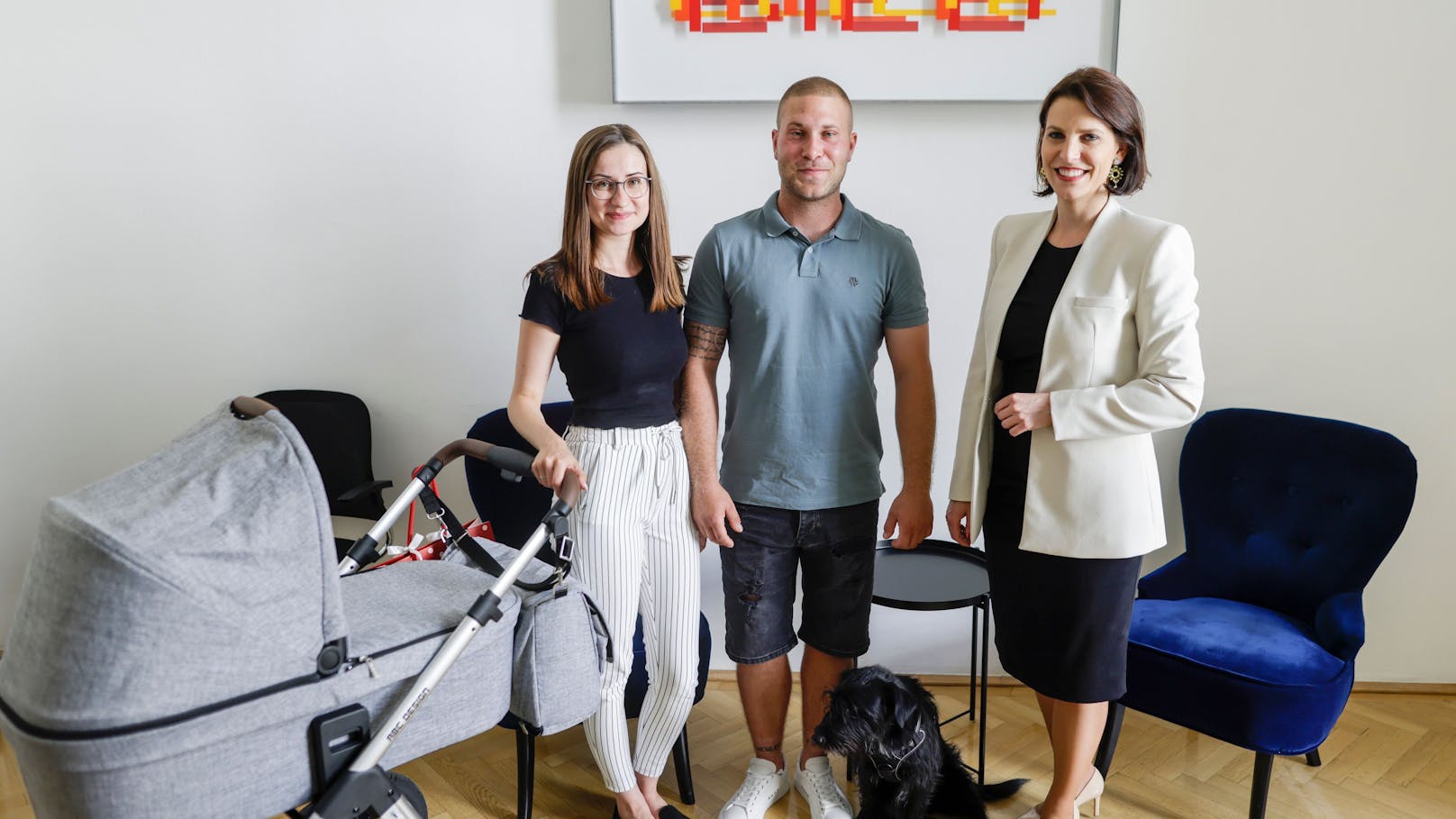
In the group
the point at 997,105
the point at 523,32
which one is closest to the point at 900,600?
the point at 997,105

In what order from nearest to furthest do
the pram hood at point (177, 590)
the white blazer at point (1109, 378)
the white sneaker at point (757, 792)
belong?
the pram hood at point (177, 590), the white blazer at point (1109, 378), the white sneaker at point (757, 792)

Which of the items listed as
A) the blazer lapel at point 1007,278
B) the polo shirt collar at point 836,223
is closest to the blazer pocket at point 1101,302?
the blazer lapel at point 1007,278

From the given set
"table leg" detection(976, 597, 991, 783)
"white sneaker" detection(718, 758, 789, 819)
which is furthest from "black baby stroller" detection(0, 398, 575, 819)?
"table leg" detection(976, 597, 991, 783)

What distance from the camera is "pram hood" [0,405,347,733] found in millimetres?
1178

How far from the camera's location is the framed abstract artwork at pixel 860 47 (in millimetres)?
2607

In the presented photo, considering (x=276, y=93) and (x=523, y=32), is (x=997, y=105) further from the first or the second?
(x=276, y=93)

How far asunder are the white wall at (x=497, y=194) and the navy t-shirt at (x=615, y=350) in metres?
0.82

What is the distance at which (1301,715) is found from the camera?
83.5 inches

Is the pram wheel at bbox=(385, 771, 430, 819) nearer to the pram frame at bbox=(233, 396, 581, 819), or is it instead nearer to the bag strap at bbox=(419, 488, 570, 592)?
the pram frame at bbox=(233, 396, 581, 819)

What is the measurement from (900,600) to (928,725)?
323 millimetres

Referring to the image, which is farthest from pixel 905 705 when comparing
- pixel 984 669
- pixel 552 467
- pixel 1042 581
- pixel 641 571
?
pixel 552 467

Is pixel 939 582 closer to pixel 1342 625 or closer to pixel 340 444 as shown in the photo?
pixel 1342 625

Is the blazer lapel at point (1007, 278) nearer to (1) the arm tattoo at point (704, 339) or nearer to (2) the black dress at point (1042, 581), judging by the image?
(2) the black dress at point (1042, 581)

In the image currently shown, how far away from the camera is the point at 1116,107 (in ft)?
5.85
